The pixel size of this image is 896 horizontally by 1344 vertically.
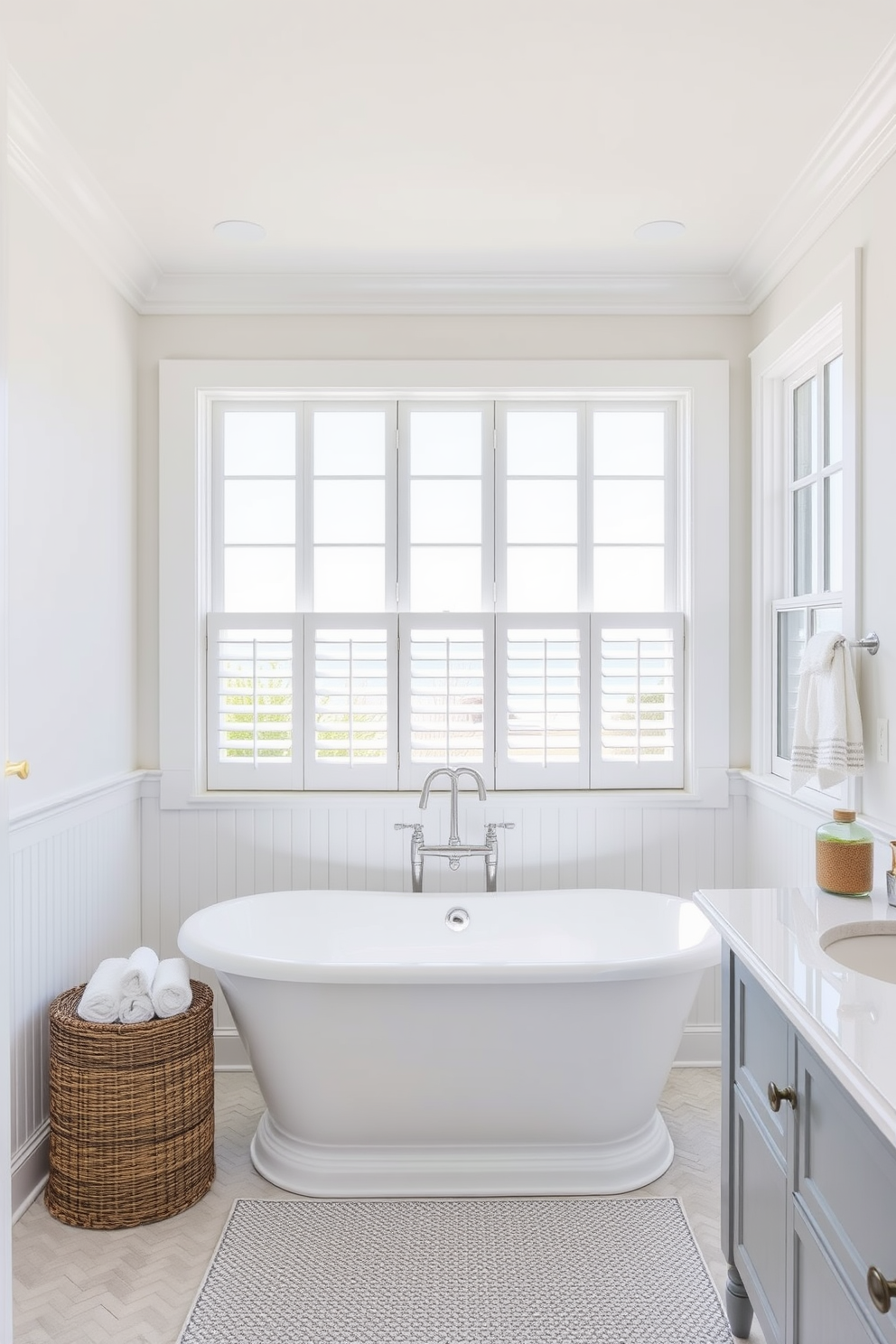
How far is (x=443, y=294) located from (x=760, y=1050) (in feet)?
8.46

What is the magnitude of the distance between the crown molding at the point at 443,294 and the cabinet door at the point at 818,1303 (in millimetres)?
2770

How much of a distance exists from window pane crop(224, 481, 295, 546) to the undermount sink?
231 cm

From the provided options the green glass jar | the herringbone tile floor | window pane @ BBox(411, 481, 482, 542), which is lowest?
the herringbone tile floor

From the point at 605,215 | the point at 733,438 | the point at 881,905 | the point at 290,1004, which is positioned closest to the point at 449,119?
the point at 605,215

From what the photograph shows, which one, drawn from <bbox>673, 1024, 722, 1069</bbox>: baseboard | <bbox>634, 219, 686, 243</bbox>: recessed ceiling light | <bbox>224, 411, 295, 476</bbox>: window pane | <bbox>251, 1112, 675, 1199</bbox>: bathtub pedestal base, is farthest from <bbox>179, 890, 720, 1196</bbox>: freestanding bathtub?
<bbox>634, 219, 686, 243</bbox>: recessed ceiling light

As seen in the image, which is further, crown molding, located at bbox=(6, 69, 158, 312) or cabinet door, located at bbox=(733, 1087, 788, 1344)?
crown molding, located at bbox=(6, 69, 158, 312)

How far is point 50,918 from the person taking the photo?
2496 mm

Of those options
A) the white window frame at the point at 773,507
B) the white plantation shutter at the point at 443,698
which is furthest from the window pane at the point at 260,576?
the white window frame at the point at 773,507

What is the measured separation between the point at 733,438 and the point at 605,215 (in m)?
0.91

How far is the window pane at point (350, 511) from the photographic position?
3.28 metres

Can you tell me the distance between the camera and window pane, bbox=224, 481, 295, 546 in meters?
3.29

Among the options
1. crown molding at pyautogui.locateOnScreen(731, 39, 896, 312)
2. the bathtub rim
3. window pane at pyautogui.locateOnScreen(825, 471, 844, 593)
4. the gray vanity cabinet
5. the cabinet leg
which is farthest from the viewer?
window pane at pyautogui.locateOnScreen(825, 471, 844, 593)

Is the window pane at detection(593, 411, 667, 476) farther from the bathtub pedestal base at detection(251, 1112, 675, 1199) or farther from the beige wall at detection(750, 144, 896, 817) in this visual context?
the bathtub pedestal base at detection(251, 1112, 675, 1199)

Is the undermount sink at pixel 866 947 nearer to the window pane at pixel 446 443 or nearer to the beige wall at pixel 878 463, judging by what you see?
the beige wall at pixel 878 463
